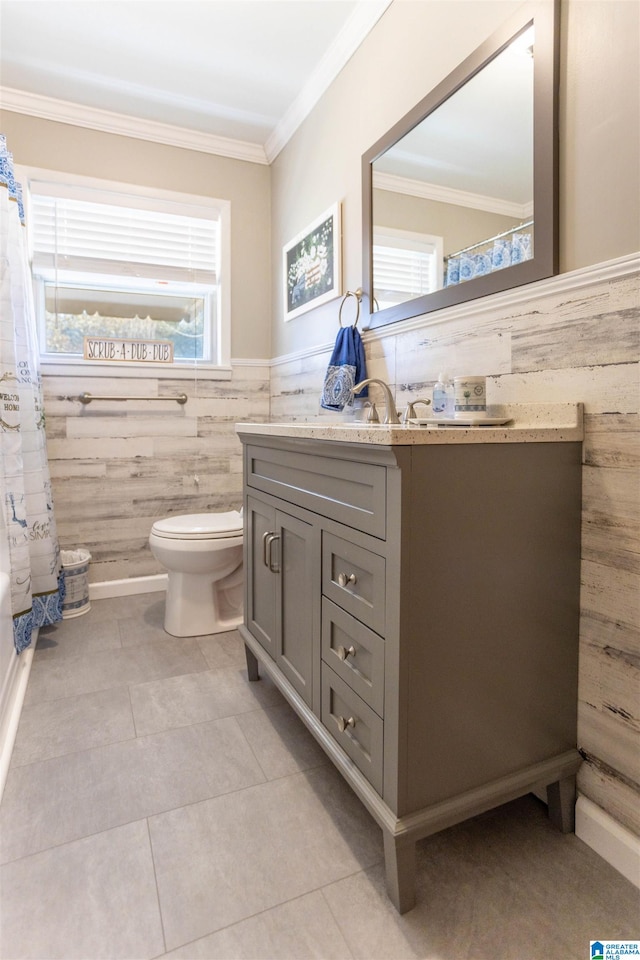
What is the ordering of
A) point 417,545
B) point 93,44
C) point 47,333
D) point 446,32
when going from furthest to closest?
point 47,333 → point 93,44 → point 446,32 → point 417,545

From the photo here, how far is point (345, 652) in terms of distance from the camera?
1217mm

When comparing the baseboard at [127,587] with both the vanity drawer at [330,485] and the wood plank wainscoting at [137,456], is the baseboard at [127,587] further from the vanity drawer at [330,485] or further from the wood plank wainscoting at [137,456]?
the vanity drawer at [330,485]

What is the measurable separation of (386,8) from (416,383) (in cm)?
132

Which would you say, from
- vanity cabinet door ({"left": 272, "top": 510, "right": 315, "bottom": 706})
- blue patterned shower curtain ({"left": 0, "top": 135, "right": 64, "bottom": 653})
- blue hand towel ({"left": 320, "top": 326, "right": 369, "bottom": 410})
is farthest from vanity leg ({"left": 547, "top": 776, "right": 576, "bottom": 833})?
blue patterned shower curtain ({"left": 0, "top": 135, "right": 64, "bottom": 653})

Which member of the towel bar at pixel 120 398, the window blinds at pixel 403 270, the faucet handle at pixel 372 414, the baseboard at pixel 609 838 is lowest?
the baseboard at pixel 609 838

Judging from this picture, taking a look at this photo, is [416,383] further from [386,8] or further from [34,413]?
[34,413]

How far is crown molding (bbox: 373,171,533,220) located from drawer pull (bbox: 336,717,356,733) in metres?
1.27

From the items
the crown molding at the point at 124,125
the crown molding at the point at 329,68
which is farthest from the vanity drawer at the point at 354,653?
the crown molding at the point at 124,125

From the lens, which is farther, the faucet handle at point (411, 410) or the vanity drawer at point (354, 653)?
the faucet handle at point (411, 410)

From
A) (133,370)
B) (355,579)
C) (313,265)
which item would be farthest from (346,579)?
(133,370)

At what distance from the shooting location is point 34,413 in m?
2.24

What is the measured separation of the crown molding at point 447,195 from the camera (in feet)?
4.39

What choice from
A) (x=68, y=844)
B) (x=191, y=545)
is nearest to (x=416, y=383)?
(x=191, y=545)

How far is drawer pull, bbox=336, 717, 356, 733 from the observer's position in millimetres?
1200
